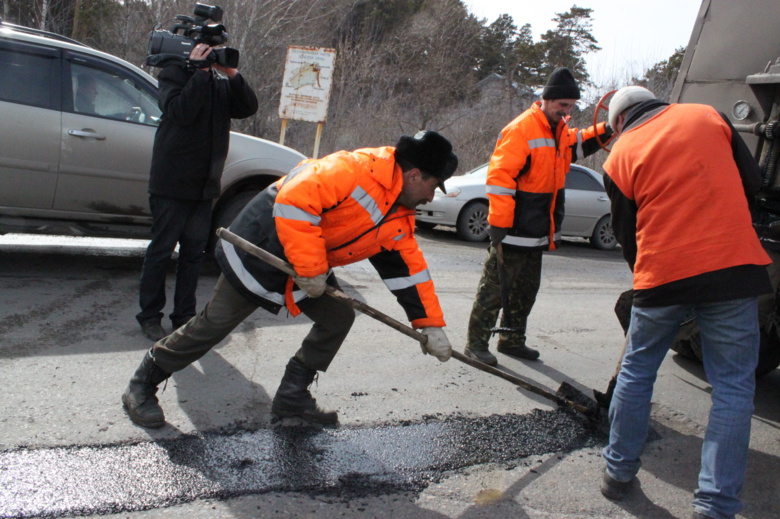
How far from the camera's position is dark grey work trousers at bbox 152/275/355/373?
305cm

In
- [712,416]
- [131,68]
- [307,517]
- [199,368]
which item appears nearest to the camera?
[307,517]

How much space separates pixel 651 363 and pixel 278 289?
1678mm

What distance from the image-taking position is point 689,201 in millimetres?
2713

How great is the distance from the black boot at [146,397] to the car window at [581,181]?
365 inches

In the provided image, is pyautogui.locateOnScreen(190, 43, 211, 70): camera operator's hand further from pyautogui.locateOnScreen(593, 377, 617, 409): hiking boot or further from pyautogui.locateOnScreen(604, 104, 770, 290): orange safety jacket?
pyautogui.locateOnScreen(593, 377, 617, 409): hiking boot

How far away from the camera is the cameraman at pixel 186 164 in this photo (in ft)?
13.4

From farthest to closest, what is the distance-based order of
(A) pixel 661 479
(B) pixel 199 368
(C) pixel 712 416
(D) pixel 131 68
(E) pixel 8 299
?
(D) pixel 131 68 < (E) pixel 8 299 < (B) pixel 199 368 < (A) pixel 661 479 < (C) pixel 712 416

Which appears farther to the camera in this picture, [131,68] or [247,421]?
[131,68]

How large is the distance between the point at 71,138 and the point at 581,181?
27.7 feet

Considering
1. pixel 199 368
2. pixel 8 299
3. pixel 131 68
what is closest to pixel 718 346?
pixel 199 368

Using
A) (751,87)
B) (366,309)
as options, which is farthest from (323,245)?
(751,87)

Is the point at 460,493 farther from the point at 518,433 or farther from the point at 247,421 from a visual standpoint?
the point at 247,421

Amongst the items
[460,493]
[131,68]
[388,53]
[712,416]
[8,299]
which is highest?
[388,53]

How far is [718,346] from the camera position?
273 cm
